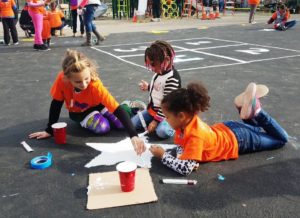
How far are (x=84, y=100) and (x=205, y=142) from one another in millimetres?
1341

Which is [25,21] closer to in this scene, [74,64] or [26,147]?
[26,147]

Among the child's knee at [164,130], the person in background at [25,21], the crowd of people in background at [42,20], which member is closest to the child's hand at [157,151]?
the child's knee at [164,130]

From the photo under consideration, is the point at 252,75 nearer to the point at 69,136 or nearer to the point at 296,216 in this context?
the point at 69,136

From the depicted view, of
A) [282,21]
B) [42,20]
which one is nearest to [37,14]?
[42,20]

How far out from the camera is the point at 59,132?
10.5ft

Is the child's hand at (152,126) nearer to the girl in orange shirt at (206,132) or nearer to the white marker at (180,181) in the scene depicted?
the girl in orange shirt at (206,132)

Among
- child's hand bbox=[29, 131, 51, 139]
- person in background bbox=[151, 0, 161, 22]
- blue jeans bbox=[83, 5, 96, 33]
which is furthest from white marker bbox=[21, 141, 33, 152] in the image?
person in background bbox=[151, 0, 161, 22]

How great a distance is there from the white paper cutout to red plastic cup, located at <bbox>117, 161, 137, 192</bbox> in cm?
45

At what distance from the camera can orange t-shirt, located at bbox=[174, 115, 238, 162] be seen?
252 cm

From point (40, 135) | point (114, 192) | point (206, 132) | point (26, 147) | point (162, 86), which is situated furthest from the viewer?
point (40, 135)

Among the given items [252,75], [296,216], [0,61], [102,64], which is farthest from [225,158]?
[0,61]

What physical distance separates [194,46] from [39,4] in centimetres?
399

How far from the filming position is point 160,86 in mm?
3262

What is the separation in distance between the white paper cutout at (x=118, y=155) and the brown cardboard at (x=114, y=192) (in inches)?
8.1
